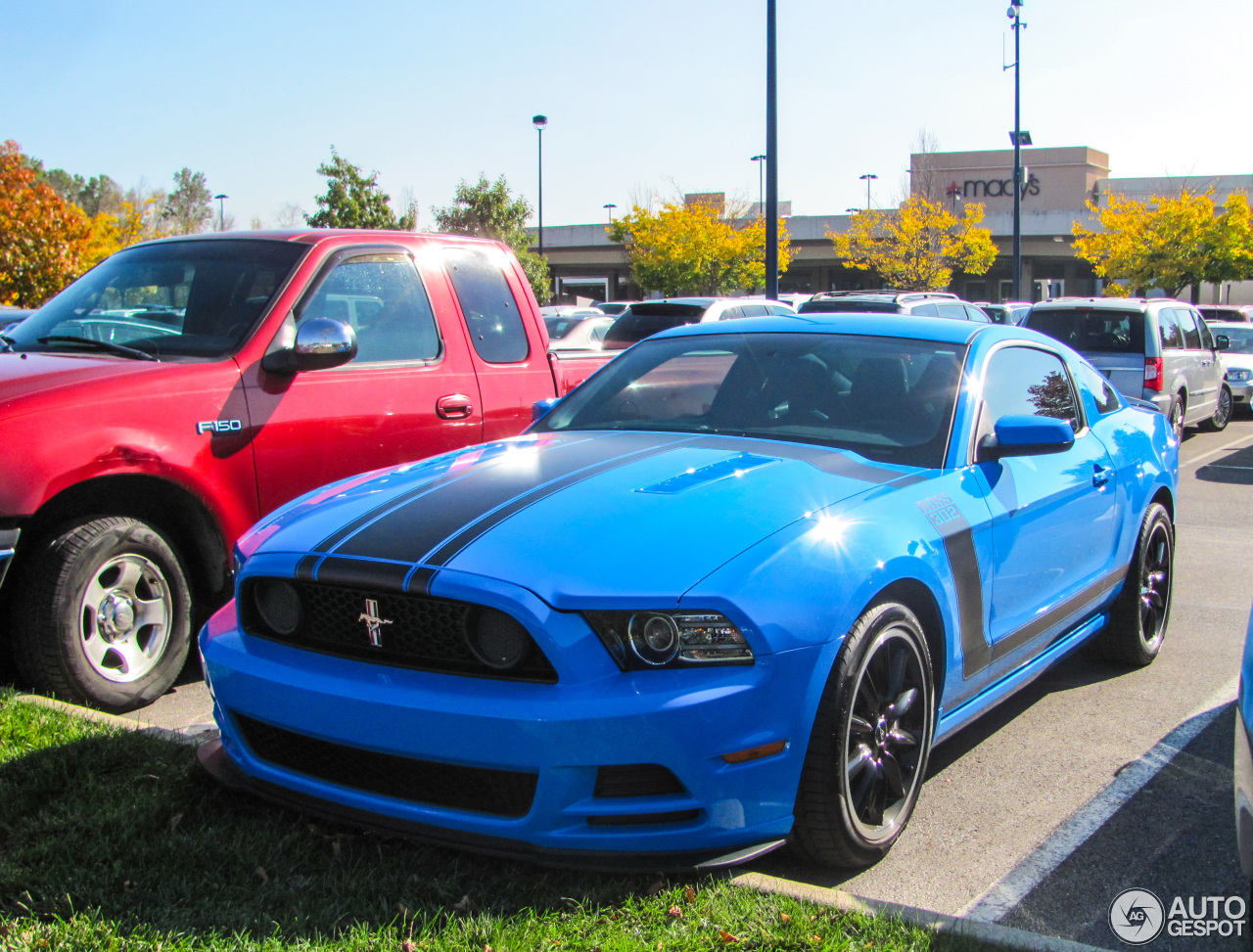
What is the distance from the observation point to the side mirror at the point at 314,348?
15.9 ft

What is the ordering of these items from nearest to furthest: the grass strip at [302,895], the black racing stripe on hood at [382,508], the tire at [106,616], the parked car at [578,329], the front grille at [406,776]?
the grass strip at [302,895]
the front grille at [406,776]
the black racing stripe on hood at [382,508]
the tire at [106,616]
the parked car at [578,329]

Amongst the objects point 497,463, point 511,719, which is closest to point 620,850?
point 511,719

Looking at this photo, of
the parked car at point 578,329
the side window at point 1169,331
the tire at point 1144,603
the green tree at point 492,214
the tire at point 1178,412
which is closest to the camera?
the tire at point 1144,603

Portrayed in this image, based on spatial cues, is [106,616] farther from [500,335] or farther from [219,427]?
[500,335]

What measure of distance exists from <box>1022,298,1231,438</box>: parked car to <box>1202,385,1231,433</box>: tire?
2.51 m

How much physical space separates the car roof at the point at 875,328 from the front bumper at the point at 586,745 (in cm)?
192

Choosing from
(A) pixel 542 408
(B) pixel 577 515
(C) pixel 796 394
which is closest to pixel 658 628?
(B) pixel 577 515

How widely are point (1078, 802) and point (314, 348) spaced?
3444 mm

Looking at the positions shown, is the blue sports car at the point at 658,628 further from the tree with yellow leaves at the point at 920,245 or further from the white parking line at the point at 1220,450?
the tree with yellow leaves at the point at 920,245

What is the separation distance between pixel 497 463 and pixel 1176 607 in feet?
15.1

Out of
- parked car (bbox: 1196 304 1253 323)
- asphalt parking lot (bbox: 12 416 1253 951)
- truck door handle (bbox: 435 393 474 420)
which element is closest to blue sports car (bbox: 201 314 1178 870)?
asphalt parking lot (bbox: 12 416 1253 951)

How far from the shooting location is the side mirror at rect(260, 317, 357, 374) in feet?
15.9

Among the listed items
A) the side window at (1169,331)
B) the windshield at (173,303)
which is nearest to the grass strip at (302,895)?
the windshield at (173,303)

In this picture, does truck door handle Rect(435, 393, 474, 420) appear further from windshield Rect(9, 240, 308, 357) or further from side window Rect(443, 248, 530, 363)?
windshield Rect(9, 240, 308, 357)
